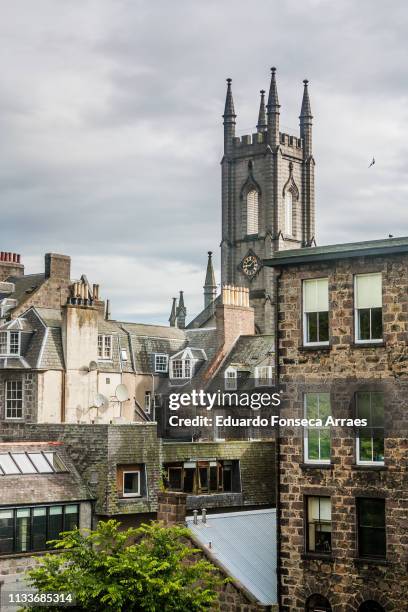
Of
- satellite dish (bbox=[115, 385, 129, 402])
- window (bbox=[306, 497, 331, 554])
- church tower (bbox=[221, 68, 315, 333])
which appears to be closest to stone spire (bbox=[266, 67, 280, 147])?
church tower (bbox=[221, 68, 315, 333])

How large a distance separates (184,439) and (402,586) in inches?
1181

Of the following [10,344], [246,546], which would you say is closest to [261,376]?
[10,344]

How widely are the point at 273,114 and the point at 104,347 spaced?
208 feet

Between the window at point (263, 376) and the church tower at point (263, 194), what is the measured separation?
5104cm

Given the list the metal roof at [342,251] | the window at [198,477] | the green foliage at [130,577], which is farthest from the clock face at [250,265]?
the green foliage at [130,577]

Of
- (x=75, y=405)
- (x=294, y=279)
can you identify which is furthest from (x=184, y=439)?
(x=294, y=279)

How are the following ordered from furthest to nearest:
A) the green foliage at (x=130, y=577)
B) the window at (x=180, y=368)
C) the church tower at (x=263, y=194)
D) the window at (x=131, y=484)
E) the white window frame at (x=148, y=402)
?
1. the church tower at (x=263, y=194)
2. the window at (x=180, y=368)
3. the white window frame at (x=148, y=402)
4. the window at (x=131, y=484)
5. the green foliage at (x=130, y=577)

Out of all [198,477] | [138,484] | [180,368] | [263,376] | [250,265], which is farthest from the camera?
[250,265]

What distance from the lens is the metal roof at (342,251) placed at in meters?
31.6

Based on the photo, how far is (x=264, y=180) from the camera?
11869 centimetres

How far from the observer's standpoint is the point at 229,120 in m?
124

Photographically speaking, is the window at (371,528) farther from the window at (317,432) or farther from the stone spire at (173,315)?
the stone spire at (173,315)

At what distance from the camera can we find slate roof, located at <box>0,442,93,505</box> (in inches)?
1655

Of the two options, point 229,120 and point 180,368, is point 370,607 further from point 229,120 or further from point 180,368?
point 229,120
